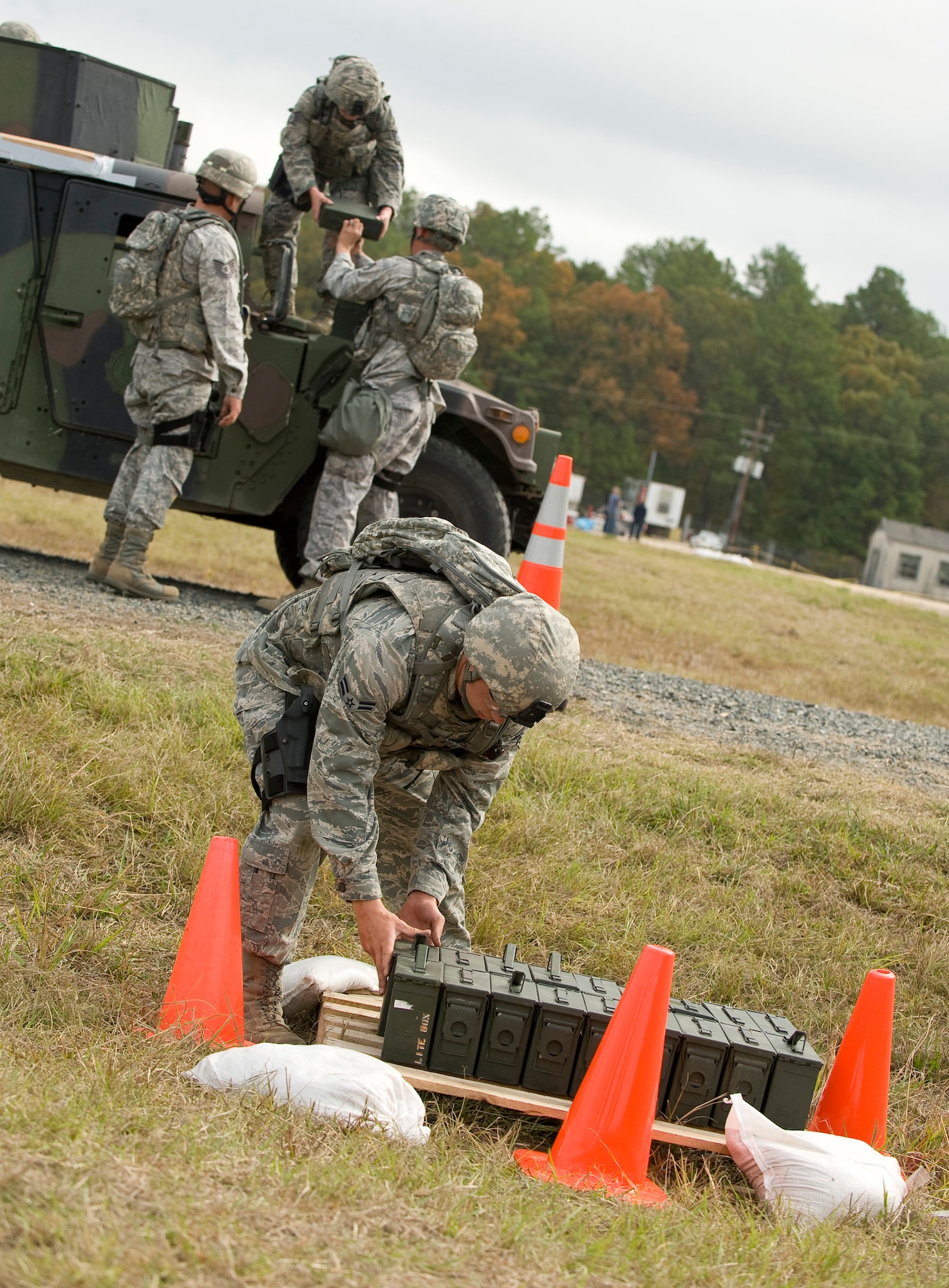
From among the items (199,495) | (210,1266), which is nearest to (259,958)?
(210,1266)

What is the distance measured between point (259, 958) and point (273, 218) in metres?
5.08

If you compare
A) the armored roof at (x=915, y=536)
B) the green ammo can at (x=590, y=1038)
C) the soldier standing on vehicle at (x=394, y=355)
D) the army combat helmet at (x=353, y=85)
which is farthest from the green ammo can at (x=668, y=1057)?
the armored roof at (x=915, y=536)

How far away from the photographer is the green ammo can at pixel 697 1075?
3.11 m

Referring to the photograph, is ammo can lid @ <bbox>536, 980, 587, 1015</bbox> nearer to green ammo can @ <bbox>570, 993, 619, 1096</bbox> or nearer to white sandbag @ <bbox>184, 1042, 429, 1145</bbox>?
green ammo can @ <bbox>570, 993, 619, 1096</bbox>

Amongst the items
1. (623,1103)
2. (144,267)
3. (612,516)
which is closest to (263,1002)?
(623,1103)

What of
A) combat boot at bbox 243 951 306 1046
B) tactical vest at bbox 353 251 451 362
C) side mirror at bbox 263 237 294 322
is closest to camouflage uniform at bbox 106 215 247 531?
side mirror at bbox 263 237 294 322

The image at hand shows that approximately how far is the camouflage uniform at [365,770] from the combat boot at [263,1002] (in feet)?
0.17

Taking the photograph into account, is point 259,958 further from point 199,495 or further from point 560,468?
point 199,495

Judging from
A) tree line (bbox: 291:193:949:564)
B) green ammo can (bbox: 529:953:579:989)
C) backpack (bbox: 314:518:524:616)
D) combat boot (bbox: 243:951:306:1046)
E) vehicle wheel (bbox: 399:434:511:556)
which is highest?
tree line (bbox: 291:193:949:564)

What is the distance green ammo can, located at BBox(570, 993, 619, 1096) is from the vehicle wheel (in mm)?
4668

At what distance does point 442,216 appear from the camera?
6.44 metres

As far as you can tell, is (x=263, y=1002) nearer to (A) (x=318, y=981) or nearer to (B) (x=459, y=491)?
(A) (x=318, y=981)

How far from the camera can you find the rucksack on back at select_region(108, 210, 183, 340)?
629 cm

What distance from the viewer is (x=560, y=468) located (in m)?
6.15
